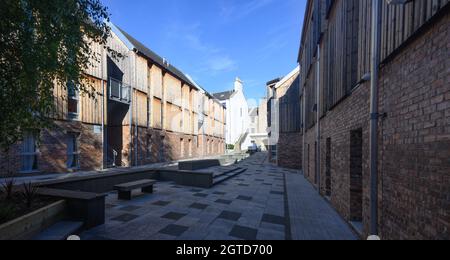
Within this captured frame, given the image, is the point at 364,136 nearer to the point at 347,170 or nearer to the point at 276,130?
the point at 347,170

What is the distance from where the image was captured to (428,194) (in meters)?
2.44

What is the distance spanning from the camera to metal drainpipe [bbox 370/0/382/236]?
3693 mm

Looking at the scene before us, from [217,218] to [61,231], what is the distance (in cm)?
349

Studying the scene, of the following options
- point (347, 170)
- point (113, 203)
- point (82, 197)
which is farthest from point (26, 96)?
point (347, 170)

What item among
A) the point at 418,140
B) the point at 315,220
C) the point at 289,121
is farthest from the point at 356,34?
the point at 289,121

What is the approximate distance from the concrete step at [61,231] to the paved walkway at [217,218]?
26 centimetres

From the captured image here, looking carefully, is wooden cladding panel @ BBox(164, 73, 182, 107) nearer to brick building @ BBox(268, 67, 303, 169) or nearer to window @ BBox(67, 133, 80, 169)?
window @ BBox(67, 133, 80, 169)

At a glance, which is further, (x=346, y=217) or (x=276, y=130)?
(x=276, y=130)

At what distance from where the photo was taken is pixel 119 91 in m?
15.0

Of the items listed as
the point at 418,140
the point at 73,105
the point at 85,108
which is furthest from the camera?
the point at 85,108

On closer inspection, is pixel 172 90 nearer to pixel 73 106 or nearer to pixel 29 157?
pixel 73 106
